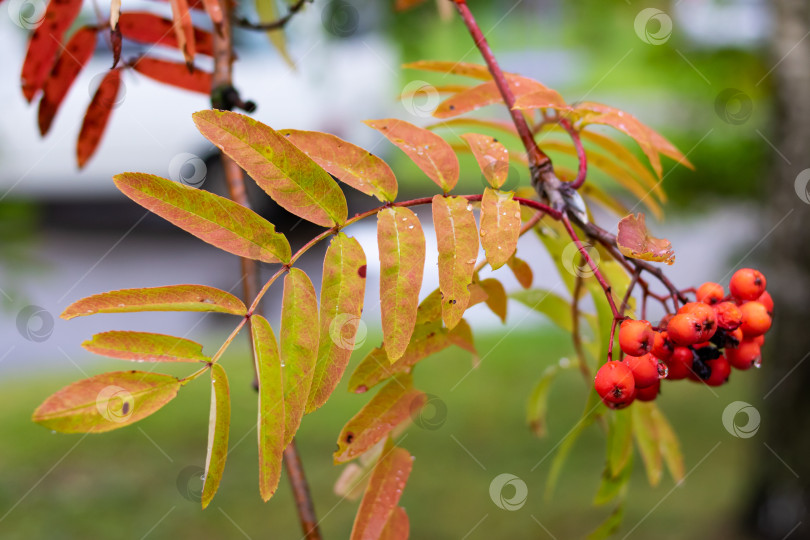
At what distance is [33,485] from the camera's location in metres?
2.42

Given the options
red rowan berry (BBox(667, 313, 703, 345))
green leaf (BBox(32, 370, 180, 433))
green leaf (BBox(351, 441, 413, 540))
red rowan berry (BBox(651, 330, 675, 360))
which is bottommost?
green leaf (BBox(351, 441, 413, 540))

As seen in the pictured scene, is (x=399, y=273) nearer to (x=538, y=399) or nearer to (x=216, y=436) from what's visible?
(x=216, y=436)

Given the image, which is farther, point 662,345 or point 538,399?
point 538,399

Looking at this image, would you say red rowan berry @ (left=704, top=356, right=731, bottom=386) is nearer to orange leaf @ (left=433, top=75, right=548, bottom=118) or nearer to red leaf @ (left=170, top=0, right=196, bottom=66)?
orange leaf @ (left=433, top=75, right=548, bottom=118)

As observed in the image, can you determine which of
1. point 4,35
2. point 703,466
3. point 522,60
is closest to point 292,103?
point 4,35

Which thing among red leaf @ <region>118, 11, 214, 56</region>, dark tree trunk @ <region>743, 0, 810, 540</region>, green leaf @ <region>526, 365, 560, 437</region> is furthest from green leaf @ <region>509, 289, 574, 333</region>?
dark tree trunk @ <region>743, 0, 810, 540</region>

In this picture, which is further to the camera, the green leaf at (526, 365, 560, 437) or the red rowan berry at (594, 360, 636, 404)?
the green leaf at (526, 365, 560, 437)

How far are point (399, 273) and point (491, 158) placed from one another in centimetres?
15

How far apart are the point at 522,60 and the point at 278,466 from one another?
31.1 feet

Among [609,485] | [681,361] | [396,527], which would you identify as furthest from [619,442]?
[396,527]

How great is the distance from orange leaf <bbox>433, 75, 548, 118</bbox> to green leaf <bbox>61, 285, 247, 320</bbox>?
0.29 meters

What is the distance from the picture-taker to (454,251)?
22.2 inches

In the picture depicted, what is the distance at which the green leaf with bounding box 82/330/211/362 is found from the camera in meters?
0.53

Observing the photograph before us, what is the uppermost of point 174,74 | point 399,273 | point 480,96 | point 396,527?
point 480,96
